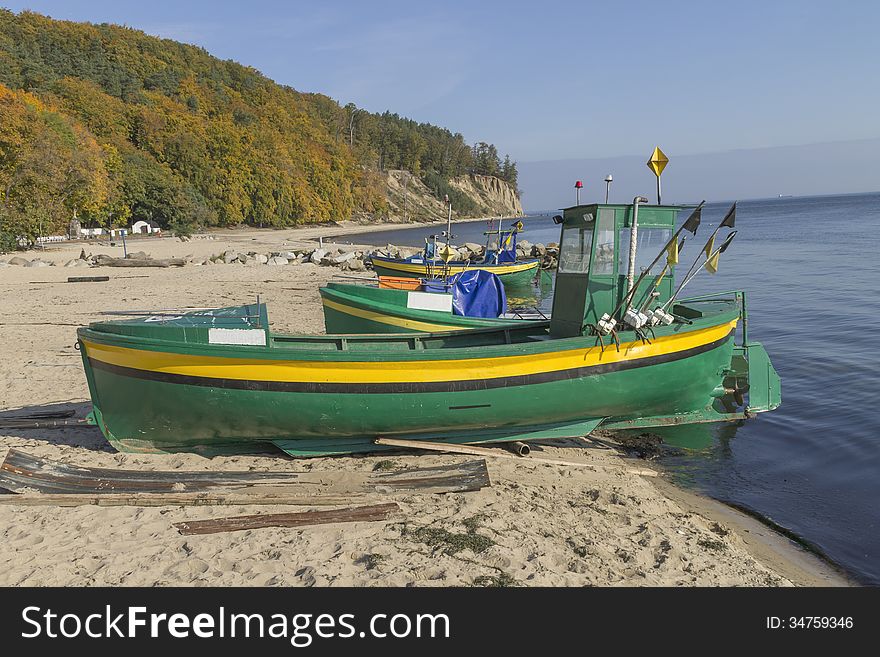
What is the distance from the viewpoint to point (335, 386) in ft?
25.1

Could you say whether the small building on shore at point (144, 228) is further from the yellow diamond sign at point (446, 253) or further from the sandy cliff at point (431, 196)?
the sandy cliff at point (431, 196)

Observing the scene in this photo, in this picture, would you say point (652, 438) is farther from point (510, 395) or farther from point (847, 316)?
point (847, 316)

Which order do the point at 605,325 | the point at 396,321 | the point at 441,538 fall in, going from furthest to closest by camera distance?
the point at 396,321, the point at 605,325, the point at 441,538

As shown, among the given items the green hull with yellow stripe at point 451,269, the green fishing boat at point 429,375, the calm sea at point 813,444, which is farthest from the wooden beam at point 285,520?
the green hull with yellow stripe at point 451,269

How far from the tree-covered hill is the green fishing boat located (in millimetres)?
35992

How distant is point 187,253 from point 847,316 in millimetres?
37131

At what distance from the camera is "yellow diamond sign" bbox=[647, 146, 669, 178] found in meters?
8.21

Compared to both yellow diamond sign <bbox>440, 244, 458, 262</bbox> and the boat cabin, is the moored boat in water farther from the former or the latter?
the boat cabin

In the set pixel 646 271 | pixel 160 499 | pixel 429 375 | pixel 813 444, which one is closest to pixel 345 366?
pixel 429 375

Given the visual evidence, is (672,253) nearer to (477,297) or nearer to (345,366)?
(345,366)

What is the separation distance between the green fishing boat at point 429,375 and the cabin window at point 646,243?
3 centimetres

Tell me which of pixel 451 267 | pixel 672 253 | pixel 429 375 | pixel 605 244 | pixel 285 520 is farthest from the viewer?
pixel 451 267

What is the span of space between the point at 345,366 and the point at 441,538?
2.57 metres

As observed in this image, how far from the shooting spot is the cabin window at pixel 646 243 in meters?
8.80
